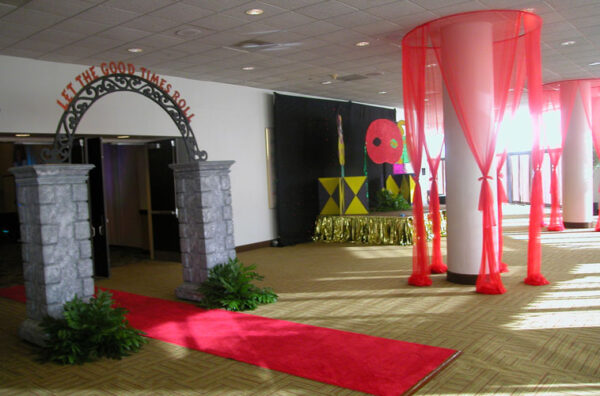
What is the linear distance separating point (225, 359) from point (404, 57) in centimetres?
440

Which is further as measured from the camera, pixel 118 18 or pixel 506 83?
pixel 506 83

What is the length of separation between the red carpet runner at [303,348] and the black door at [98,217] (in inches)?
94.0

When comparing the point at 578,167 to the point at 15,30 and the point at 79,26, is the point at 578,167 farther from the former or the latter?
the point at 15,30

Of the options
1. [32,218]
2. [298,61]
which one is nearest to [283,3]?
[298,61]

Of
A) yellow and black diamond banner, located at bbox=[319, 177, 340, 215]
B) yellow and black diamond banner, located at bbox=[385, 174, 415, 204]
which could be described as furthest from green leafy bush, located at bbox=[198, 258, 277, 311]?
yellow and black diamond banner, located at bbox=[385, 174, 415, 204]

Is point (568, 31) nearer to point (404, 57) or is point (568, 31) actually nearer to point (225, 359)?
point (404, 57)

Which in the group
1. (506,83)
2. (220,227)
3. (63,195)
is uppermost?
(506,83)

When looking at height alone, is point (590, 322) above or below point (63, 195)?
below

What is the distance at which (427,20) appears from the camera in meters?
6.12

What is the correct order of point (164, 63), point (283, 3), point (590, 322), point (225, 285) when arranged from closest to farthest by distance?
point (590, 322)
point (283, 3)
point (225, 285)
point (164, 63)

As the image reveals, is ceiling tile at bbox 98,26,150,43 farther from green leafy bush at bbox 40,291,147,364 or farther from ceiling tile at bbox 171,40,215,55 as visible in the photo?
green leafy bush at bbox 40,291,147,364

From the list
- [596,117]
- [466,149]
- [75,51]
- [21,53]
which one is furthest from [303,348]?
[596,117]

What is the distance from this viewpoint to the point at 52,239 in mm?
4727

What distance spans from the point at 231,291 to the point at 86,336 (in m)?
1.74
